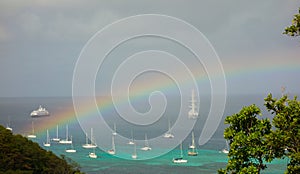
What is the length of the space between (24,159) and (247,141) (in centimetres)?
1500

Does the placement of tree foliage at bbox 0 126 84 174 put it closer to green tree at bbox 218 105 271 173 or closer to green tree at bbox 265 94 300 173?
green tree at bbox 218 105 271 173

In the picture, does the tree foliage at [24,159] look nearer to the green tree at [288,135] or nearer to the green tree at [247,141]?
the green tree at [247,141]

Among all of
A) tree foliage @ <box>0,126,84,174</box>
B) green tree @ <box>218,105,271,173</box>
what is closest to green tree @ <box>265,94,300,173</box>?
green tree @ <box>218,105,271,173</box>

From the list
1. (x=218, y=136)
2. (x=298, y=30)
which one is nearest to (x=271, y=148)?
(x=298, y=30)

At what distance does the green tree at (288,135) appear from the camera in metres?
5.00

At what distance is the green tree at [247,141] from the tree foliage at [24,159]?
1288cm

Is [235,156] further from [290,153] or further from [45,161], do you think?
[45,161]

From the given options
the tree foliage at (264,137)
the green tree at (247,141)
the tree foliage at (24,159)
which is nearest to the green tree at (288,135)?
the tree foliage at (264,137)

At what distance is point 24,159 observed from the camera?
56.5ft

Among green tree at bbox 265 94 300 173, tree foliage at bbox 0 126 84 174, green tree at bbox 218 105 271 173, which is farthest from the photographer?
tree foliage at bbox 0 126 84 174

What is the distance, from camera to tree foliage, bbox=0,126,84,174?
53.8ft

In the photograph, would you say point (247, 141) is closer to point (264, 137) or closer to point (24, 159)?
point (264, 137)

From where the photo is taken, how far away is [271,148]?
5.18 metres

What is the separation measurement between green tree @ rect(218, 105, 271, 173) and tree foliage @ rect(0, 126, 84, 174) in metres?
12.9
